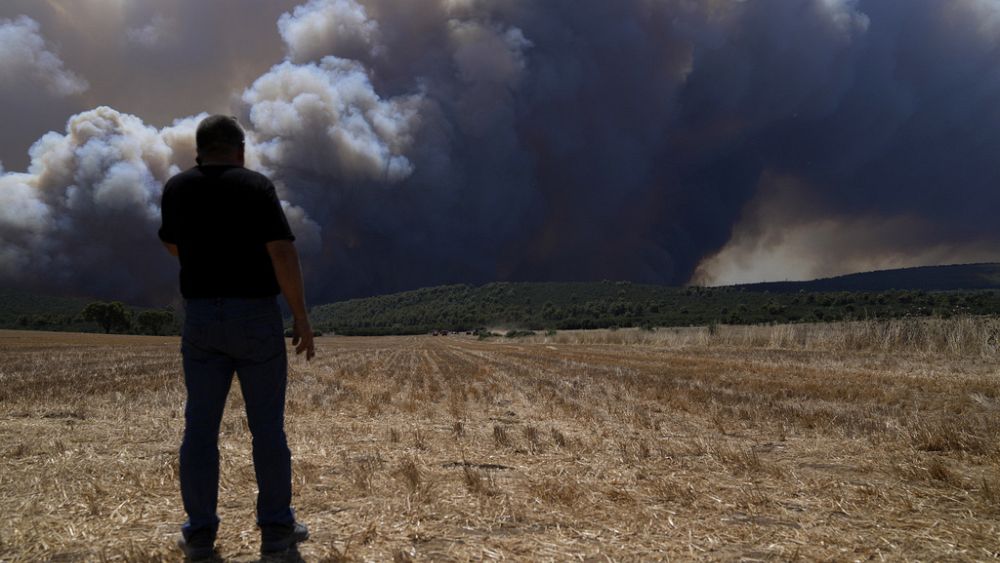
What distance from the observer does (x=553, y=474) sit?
4.73 meters

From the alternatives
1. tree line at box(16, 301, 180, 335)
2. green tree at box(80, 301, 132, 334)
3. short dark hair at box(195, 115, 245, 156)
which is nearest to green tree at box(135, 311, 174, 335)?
tree line at box(16, 301, 180, 335)

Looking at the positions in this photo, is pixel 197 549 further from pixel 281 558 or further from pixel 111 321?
pixel 111 321

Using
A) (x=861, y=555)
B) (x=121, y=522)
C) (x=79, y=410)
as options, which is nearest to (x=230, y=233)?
(x=121, y=522)

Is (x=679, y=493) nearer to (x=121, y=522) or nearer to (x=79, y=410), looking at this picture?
(x=121, y=522)

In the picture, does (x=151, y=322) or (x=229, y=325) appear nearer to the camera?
(x=229, y=325)

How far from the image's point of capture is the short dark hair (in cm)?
316

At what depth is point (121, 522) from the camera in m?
3.46

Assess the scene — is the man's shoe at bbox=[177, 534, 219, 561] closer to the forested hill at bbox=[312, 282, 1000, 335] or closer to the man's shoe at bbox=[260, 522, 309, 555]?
the man's shoe at bbox=[260, 522, 309, 555]

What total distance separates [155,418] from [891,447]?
917cm

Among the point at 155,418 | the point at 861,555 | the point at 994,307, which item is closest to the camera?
the point at 861,555

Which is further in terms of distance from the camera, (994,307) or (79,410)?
(994,307)

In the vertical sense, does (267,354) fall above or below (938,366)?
above

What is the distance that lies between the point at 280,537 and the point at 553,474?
2.41m

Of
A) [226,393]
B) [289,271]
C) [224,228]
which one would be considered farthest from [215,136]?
[226,393]
